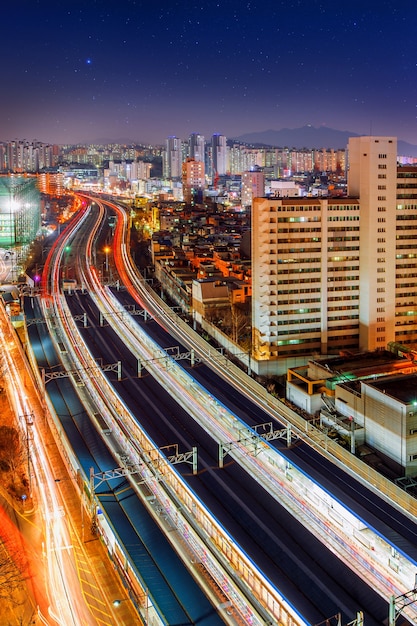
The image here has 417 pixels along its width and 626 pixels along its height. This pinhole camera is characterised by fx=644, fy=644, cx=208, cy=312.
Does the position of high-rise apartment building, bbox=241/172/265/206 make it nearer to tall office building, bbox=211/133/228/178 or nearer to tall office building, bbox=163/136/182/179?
tall office building, bbox=163/136/182/179

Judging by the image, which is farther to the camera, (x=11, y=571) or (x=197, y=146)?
(x=197, y=146)

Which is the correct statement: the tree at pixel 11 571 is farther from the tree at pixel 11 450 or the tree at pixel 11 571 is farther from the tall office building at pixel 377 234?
the tall office building at pixel 377 234

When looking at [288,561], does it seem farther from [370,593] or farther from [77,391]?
[77,391]

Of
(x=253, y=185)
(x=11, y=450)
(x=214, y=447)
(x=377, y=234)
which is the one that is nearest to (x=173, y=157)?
(x=253, y=185)

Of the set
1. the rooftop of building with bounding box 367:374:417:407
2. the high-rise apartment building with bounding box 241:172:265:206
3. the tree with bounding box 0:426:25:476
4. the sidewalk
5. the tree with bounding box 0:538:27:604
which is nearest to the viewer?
the sidewalk

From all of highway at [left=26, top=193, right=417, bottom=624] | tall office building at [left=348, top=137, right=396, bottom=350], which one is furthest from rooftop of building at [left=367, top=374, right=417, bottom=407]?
tall office building at [left=348, top=137, right=396, bottom=350]

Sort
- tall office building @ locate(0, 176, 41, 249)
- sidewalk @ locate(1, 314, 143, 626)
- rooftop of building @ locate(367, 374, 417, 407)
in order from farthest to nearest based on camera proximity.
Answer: tall office building @ locate(0, 176, 41, 249) < rooftop of building @ locate(367, 374, 417, 407) < sidewalk @ locate(1, 314, 143, 626)

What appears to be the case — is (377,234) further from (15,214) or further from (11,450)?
(15,214)
